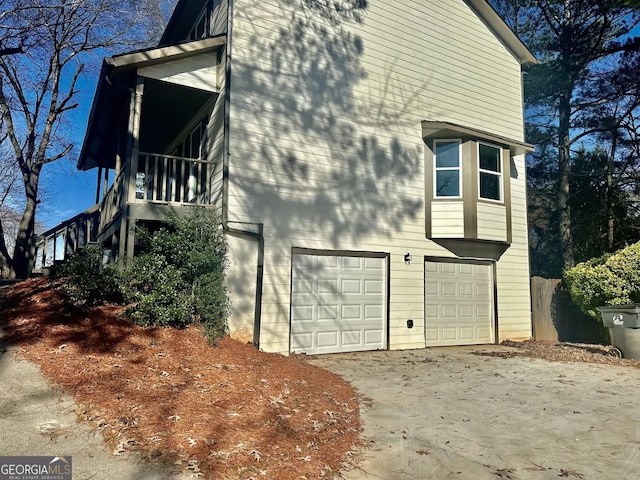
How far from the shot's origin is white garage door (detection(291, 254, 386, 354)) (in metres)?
9.02

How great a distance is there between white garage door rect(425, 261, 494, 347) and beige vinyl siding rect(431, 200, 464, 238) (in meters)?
0.79

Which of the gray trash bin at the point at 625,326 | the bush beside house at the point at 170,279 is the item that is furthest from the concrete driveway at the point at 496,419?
the bush beside house at the point at 170,279

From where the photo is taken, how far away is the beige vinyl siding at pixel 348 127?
28.6 feet

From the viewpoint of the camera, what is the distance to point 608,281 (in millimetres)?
10109

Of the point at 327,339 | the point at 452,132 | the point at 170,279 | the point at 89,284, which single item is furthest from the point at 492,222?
the point at 89,284

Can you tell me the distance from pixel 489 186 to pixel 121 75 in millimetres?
8746

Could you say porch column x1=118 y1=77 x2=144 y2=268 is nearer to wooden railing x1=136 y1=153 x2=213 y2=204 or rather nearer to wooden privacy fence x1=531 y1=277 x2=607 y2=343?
wooden railing x1=136 y1=153 x2=213 y2=204

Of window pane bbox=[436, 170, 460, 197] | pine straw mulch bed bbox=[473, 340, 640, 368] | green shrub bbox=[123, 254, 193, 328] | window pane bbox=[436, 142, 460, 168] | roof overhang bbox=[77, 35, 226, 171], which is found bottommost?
pine straw mulch bed bbox=[473, 340, 640, 368]

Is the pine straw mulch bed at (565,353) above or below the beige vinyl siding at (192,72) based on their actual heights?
Result: below

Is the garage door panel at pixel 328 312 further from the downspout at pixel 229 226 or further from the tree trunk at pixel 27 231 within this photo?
the tree trunk at pixel 27 231

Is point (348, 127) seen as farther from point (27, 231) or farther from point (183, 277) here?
point (27, 231)

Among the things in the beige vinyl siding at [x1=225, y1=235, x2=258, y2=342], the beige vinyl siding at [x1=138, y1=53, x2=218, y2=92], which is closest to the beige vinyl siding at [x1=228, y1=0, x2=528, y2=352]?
the beige vinyl siding at [x1=225, y1=235, x2=258, y2=342]

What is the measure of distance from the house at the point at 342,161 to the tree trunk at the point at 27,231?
6.88m

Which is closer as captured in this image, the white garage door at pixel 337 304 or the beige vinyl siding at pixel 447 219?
the white garage door at pixel 337 304
